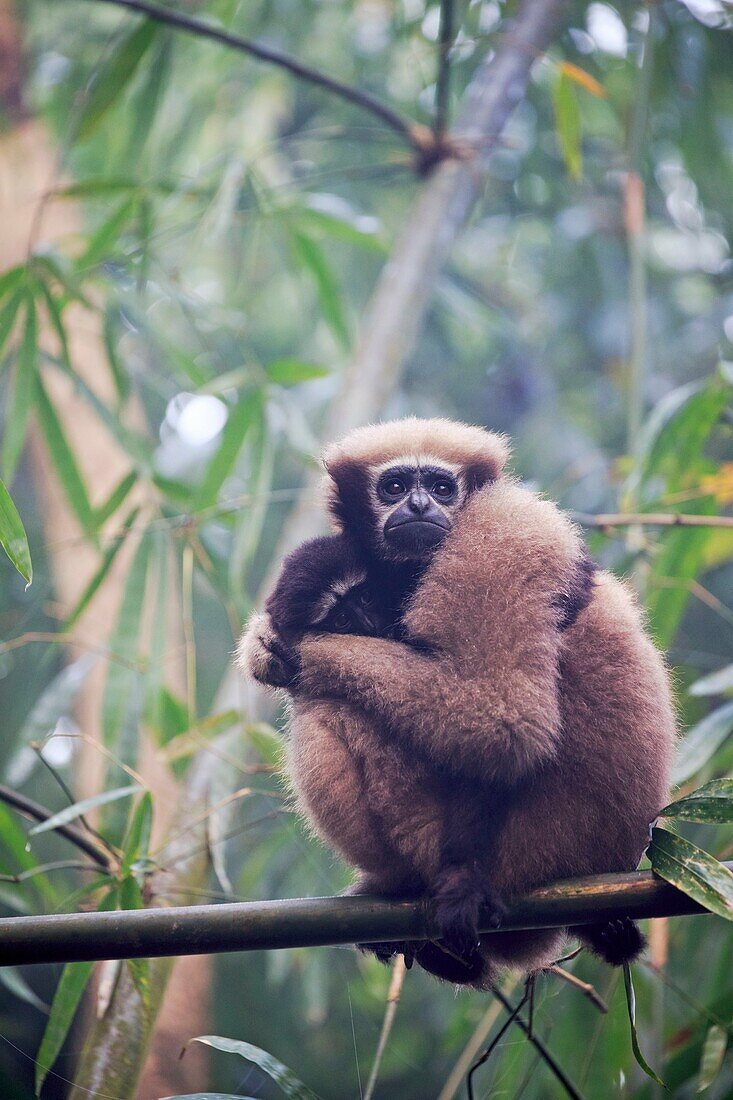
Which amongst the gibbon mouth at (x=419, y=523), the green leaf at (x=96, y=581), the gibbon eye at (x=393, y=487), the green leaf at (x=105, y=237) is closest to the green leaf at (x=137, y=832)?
the green leaf at (x=96, y=581)

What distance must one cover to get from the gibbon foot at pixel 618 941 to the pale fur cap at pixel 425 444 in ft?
5.03

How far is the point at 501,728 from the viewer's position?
8.05ft

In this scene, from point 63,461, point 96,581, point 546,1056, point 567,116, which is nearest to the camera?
point 546,1056

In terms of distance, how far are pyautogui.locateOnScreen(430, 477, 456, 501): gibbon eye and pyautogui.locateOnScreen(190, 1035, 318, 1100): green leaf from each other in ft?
5.87

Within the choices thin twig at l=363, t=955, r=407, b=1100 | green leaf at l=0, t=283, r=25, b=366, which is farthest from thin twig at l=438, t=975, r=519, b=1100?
green leaf at l=0, t=283, r=25, b=366

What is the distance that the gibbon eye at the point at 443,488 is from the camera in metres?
3.37

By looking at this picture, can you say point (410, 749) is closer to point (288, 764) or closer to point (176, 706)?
point (288, 764)

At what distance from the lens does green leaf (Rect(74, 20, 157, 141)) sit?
4.44 metres

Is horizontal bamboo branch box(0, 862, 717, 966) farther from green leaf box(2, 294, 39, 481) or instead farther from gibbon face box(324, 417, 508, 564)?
green leaf box(2, 294, 39, 481)

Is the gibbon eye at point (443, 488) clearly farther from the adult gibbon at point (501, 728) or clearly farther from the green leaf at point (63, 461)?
the green leaf at point (63, 461)

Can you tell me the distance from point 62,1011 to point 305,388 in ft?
21.1

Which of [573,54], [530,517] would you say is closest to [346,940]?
[530,517]

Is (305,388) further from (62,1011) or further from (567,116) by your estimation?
(62,1011)

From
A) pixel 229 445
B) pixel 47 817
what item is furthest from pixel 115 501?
pixel 47 817
